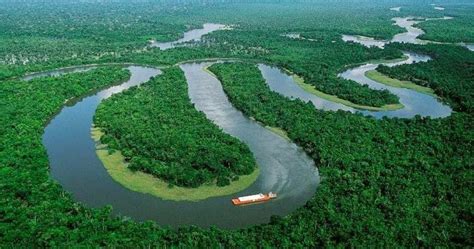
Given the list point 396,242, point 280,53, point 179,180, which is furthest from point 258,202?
point 280,53

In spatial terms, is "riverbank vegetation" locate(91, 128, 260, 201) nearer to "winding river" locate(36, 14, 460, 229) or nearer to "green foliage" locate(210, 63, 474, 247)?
"winding river" locate(36, 14, 460, 229)

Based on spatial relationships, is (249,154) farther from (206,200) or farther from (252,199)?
(206,200)

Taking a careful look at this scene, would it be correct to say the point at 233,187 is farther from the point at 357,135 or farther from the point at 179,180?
the point at 357,135

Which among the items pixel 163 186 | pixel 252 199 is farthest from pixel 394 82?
pixel 163 186

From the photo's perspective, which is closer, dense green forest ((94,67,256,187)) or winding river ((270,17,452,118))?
dense green forest ((94,67,256,187))

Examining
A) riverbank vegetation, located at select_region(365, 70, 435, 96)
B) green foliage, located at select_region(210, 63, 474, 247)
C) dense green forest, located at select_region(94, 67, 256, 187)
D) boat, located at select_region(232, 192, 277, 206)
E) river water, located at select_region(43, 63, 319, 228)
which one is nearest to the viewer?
green foliage, located at select_region(210, 63, 474, 247)

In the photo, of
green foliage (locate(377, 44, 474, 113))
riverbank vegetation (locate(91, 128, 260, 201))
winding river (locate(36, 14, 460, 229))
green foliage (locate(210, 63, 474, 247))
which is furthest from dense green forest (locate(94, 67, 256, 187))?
green foliage (locate(377, 44, 474, 113))

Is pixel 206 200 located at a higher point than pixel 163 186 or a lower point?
lower
